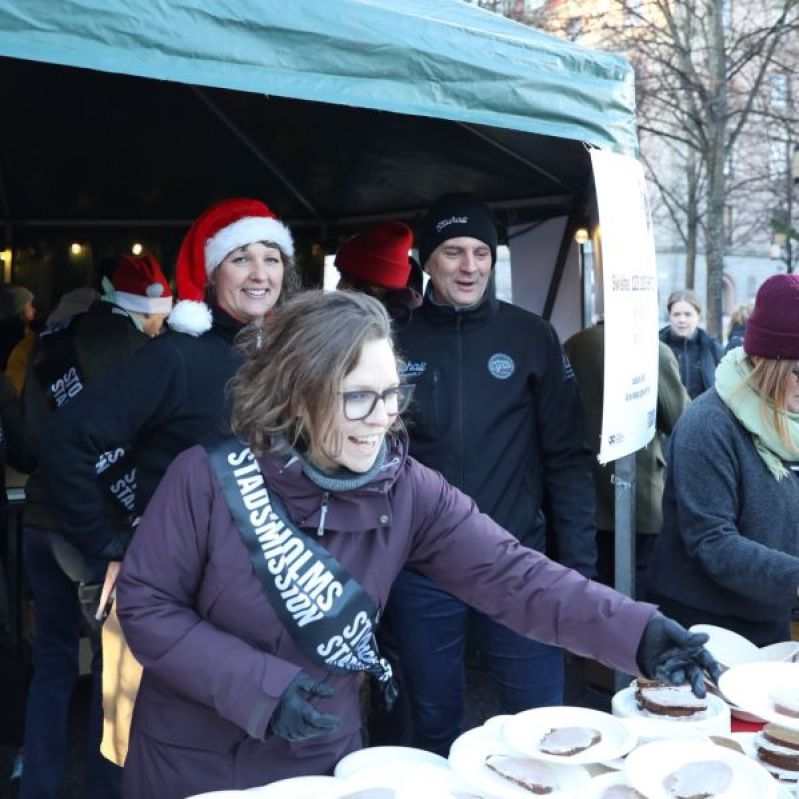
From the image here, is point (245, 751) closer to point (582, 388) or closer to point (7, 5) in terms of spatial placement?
point (7, 5)

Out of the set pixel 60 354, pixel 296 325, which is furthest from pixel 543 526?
pixel 60 354

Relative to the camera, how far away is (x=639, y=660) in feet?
6.17

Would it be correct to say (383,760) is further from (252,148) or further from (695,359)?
(695,359)

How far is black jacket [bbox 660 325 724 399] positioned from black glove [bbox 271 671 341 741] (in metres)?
6.38

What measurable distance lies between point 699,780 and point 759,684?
1.85 feet

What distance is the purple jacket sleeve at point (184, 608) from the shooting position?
69.1 inches

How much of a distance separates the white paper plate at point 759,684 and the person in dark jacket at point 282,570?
0.32 m

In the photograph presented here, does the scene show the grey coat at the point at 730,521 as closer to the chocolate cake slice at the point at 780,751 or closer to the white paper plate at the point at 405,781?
the chocolate cake slice at the point at 780,751

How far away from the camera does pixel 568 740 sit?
6.15ft

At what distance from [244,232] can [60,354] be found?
1009mm

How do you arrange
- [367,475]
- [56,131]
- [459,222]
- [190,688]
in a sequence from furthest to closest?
[56,131] < [459,222] < [367,475] < [190,688]

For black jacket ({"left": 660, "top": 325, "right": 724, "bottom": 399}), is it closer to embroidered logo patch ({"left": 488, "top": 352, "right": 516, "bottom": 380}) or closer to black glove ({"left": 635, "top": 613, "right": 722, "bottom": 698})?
embroidered logo patch ({"left": 488, "top": 352, "right": 516, "bottom": 380})

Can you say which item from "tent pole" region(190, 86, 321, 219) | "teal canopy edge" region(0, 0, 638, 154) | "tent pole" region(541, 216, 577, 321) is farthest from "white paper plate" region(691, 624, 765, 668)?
"tent pole" region(190, 86, 321, 219)

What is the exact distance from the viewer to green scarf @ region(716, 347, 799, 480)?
2.74 meters
